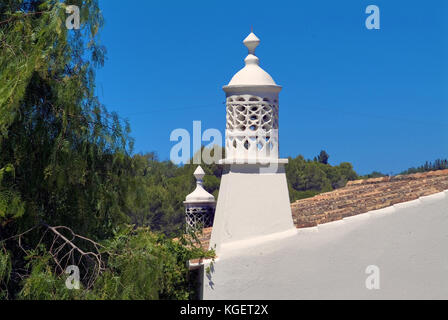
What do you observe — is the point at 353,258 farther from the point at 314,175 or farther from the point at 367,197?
the point at 314,175

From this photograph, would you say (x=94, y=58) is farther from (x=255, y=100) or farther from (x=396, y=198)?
(x=396, y=198)

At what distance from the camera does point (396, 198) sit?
1094 cm

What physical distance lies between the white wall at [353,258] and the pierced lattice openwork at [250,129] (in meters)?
1.46

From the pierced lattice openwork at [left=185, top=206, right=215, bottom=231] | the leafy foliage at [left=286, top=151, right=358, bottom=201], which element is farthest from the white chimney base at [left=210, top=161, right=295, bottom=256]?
the leafy foliage at [left=286, top=151, right=358, bottom=201]

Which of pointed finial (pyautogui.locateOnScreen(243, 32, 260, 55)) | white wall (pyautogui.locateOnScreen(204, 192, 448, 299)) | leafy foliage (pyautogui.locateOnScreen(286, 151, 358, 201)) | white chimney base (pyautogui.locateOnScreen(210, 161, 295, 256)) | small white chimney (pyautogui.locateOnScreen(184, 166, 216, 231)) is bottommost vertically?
white wall (pyautogui.locateOnScreen(204, 192, 448, 299))

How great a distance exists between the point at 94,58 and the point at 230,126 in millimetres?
2598

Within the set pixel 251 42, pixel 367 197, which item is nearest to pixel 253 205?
pixel 251 42

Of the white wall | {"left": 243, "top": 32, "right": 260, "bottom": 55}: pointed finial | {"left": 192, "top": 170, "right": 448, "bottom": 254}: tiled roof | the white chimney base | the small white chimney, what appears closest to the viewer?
the white wall

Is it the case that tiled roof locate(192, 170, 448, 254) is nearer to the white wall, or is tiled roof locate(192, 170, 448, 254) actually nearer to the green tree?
the white wall

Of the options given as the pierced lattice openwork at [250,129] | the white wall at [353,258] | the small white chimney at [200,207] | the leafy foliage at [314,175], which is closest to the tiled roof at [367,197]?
the white wall at [353,258]

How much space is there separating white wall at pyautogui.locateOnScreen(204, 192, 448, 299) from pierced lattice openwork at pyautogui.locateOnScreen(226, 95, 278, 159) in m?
1.46

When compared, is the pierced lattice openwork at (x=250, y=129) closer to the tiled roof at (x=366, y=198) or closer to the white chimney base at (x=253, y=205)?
the white chimney base at (x=253, y=205)

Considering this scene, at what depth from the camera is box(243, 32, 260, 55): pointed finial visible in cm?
1092
